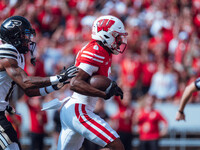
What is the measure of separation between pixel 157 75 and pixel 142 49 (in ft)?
3.75

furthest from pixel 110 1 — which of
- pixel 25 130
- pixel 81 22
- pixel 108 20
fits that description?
pixel 108 20

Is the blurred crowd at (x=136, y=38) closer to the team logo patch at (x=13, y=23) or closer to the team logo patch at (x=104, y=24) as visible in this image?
the team logo patch at (x=104, y=24)

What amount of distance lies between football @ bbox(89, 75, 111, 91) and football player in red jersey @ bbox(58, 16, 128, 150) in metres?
0.05

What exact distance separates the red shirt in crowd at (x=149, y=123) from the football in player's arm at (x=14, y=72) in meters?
4.25

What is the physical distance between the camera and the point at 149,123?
27.6 ft

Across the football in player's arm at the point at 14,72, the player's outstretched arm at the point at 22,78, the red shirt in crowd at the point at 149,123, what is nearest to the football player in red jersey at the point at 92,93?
the football in player's arm at the point at 14,72

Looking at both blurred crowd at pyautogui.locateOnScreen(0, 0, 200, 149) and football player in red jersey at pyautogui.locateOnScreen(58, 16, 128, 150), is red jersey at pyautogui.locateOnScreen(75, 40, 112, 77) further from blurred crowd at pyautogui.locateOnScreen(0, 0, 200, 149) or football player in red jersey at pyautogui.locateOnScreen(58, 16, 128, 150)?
blurred crowd at pyautogui.locateOnScreen(0, 0, 200, 149)

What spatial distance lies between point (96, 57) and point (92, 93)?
0.40m

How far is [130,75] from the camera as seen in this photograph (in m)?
9.62

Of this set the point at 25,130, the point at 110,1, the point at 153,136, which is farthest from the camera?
the point at 110,1

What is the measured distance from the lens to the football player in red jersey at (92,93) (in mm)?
4293

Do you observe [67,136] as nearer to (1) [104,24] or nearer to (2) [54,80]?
(2) [54,80]

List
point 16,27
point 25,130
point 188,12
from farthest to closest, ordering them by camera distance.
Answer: point 188,12, point 25,130, point 16,27

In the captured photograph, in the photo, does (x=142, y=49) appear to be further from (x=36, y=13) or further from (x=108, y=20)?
(x=108, y=20)
